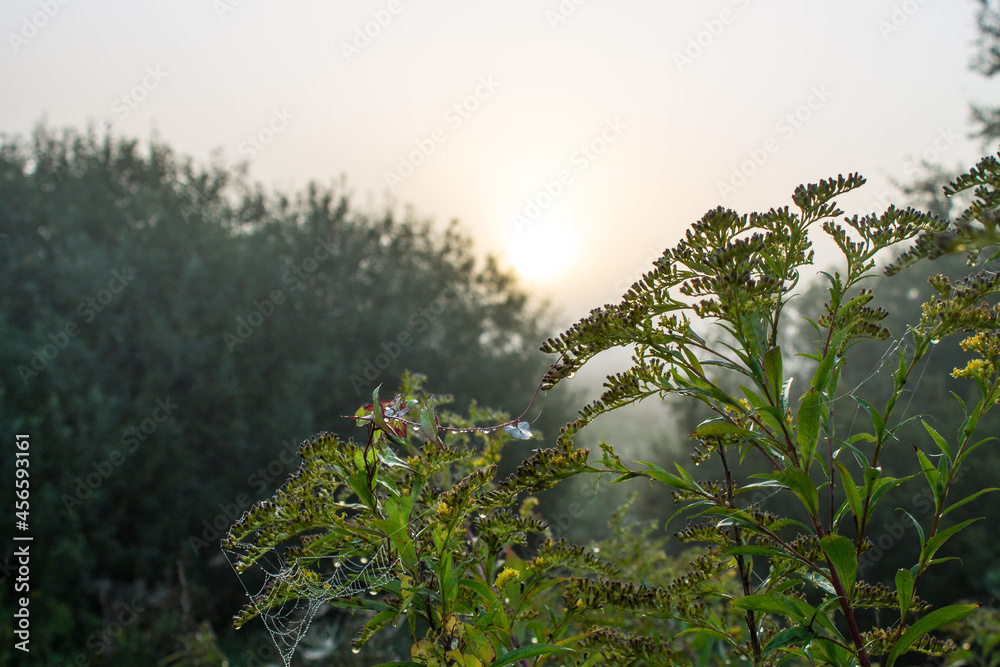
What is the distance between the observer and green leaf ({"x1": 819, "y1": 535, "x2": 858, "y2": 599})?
3.36 feet

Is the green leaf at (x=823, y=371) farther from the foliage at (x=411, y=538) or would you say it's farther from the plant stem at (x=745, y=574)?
the foliage at (x=411, y=538)

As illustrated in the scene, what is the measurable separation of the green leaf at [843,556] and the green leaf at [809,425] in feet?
0.40

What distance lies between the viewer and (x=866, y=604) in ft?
3.84

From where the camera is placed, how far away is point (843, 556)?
3.44 feet

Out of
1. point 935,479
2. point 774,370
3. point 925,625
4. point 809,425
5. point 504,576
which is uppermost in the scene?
point 774,370

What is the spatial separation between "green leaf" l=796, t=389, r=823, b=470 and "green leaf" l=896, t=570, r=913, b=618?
0.25 m

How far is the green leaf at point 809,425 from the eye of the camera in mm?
1078

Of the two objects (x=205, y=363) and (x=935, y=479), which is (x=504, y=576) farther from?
(x=205, y=363)

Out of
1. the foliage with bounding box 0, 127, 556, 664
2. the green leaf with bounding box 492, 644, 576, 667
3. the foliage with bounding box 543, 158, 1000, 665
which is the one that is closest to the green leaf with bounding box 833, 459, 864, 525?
the foliage with bounding box 543, 158, 1000, 665

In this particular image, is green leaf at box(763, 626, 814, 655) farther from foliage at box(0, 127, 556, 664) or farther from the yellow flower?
foliage at box(0, 127, 556, 664)

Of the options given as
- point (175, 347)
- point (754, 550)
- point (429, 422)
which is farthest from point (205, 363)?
point (754, 550)

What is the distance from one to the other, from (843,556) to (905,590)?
0.14 metres

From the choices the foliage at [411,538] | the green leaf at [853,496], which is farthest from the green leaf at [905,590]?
the foliage at [411,538]

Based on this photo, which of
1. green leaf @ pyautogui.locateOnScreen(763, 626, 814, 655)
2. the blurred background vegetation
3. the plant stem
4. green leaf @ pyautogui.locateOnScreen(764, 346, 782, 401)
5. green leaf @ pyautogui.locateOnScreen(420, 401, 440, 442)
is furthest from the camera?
Result: the blurred background vegetation
